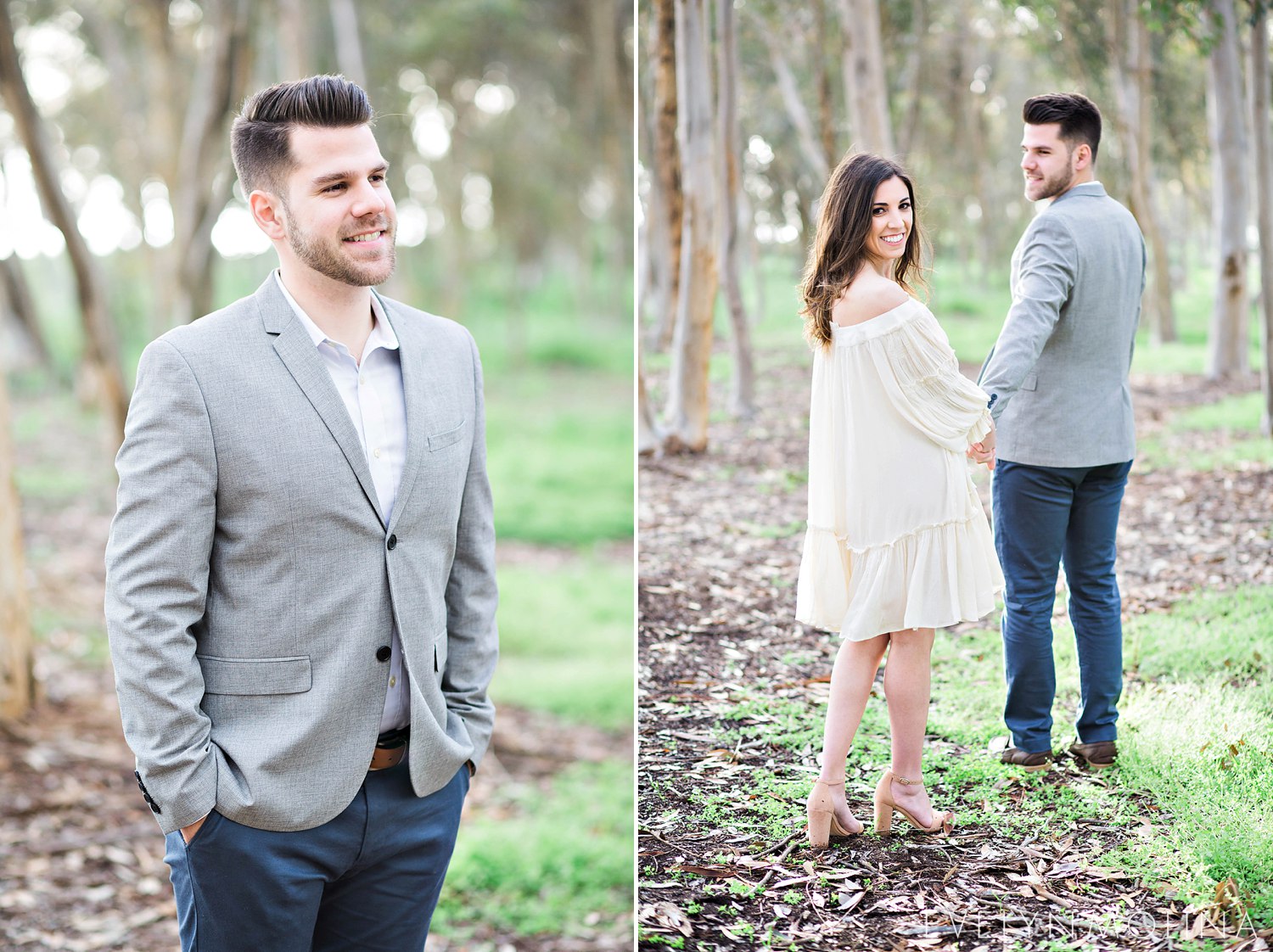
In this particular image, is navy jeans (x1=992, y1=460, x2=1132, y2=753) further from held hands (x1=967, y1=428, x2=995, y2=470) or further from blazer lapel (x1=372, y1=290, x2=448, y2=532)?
blazer lapel (x1=372, y1=290, x2=448, y2=532)

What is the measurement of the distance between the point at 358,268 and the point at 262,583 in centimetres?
61

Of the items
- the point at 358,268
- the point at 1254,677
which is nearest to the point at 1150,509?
the point at 1254,677

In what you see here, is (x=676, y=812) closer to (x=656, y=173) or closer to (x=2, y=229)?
(x=656, y=173)

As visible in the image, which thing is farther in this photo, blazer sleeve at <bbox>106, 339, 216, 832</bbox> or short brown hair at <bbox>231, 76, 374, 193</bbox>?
short brown hair at <bbox>231, 76, 374, 193</bbox>

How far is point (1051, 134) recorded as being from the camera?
9.04ft

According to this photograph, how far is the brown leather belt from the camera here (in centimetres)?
224

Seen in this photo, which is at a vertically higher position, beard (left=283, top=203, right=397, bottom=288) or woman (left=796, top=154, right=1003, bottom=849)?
beard (left=283, top=203, right=397, bottom=288)

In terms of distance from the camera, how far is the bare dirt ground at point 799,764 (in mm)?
2381

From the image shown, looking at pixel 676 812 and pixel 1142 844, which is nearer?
pixel 1142 844

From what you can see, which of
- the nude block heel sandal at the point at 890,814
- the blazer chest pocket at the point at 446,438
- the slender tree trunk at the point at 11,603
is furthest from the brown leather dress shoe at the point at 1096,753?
the slender tree trunk at the point at 11,603

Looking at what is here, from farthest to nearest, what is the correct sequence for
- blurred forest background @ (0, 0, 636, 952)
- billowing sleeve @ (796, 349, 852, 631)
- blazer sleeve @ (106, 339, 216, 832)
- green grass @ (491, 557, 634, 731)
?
green grass @ (491, 557, 634, 731) < blurred forest background @ (0, 0, 636, 952) < billowing sleeve @ (796, 349, 852, 631) < blazer sleeve @ (106, 339, 216, 832)

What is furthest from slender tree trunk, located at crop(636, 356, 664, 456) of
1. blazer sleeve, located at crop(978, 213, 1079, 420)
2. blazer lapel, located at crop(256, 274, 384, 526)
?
blazer lapel, located at crop(256, 274, 384, 526)

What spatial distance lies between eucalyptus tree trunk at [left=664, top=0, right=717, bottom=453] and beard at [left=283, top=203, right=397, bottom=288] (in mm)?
3312

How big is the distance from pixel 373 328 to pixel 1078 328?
5.62 ft
